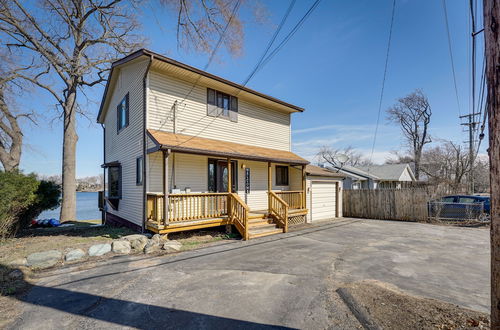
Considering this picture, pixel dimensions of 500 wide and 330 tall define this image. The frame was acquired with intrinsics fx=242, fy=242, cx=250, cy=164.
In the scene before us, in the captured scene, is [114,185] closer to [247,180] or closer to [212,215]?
[212,215]

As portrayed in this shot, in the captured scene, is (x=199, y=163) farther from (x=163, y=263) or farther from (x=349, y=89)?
(x=349, y=89)

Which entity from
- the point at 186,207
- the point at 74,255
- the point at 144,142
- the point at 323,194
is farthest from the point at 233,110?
the point at 74,255

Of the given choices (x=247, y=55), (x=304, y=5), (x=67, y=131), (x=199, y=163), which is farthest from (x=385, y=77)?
(x=67, y=131)

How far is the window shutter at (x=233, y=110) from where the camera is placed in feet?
37.9

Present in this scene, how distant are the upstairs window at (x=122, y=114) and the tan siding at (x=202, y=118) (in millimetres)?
2598

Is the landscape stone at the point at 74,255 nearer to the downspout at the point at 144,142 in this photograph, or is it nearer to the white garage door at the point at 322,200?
the downspout at the point at 144,142

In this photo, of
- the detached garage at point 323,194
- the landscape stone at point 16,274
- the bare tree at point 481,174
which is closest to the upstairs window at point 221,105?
the detached garage at point 323,194

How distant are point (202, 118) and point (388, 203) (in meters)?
11.9

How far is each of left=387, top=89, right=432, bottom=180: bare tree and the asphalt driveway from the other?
102 ft

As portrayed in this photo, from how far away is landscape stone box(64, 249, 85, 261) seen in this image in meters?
6.34

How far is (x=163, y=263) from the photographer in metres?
6.19

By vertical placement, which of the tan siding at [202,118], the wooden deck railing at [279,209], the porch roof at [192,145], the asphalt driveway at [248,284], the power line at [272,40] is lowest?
the asphalt driveway at [248,284]

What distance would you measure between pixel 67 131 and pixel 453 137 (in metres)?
35.7

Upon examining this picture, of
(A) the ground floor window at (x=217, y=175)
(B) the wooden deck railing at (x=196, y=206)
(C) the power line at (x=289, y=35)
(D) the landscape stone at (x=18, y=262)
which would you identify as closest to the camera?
(D) the landscape stone at (x=18, y=262)
